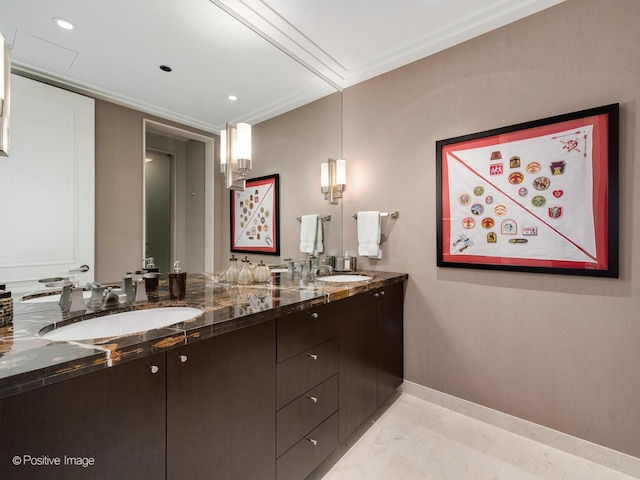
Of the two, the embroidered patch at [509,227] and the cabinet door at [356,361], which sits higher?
the embroidered patch at [509,227]

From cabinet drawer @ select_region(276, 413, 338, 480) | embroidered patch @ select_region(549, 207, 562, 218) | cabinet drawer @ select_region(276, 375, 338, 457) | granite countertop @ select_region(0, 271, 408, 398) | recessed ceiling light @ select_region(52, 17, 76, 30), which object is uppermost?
recessed ceiling light @ select_region(52, 17, 76, 30)

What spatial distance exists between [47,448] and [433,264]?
209cm

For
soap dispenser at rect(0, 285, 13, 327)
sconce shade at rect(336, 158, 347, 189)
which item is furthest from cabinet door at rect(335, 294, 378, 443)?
soap dispenser at rect(0, 285, 13, 327)

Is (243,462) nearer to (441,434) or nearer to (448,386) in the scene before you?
(441,434)

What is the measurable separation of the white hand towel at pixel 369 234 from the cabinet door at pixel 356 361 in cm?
54

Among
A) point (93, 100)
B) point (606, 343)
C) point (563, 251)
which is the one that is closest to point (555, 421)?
point (606, 343)

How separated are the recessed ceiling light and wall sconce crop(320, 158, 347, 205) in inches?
64.9

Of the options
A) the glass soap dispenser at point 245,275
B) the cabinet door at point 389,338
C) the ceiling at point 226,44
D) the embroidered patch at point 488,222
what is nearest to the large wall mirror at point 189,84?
the ceiling at point 226,44

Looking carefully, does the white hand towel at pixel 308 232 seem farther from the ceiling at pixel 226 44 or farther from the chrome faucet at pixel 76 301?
the chrome faucet at pixel 76 301

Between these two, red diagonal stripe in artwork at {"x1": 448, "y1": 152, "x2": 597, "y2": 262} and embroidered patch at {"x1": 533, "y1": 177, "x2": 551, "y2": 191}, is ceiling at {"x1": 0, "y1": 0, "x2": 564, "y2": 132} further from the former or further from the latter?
embroidered patch at {"x1": 533, "y1": 177, "x2": 551, "y2": 191}

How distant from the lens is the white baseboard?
1.56 m

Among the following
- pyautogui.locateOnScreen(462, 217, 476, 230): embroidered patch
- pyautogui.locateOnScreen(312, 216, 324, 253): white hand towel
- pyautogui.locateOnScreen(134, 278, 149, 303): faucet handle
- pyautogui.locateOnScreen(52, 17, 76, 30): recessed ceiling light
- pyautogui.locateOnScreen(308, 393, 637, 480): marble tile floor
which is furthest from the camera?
pyautogui.locateOnScreen(312, 216, 324, 253): white hand towel

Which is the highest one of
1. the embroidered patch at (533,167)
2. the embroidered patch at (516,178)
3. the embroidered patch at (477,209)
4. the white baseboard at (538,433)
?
the embroidered patch at (533,167)

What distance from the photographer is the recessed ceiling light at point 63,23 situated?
117cm
